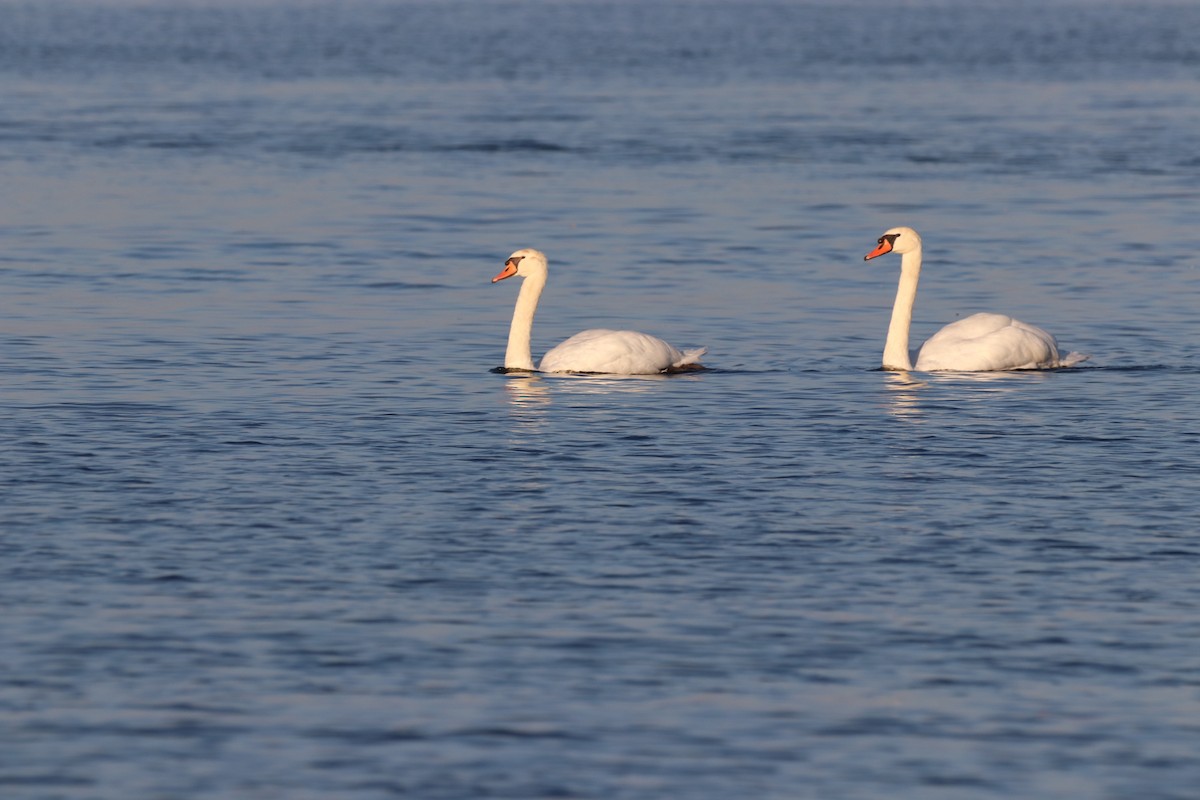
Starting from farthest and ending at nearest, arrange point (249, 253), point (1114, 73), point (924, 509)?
1. point (1114, 73)
2. point (249, 253)
3. point (924, 509)

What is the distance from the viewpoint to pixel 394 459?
726 inches

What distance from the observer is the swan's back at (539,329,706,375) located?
74.5 ft

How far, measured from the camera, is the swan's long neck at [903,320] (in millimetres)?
23359

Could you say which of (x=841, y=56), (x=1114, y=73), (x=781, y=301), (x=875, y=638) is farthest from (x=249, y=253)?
(x=841, y=56)

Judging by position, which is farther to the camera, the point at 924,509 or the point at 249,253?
the point at 249,253

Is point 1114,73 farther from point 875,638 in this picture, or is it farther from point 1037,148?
point 875,638

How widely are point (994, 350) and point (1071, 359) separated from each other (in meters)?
0.84

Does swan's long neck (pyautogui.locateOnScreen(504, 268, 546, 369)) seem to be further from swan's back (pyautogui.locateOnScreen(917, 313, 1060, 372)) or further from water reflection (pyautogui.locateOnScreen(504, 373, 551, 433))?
swan's back (pyautogui.locateOnScreen(917, 313, 1060, 372))

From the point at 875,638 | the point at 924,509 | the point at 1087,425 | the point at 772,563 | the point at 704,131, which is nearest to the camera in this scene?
the point at 875,638

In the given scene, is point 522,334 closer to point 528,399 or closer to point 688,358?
point 688,358

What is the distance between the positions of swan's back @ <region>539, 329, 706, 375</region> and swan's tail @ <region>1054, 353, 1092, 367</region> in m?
3.84

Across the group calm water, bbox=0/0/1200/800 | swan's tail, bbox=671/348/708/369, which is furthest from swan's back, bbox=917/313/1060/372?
swan's tail, bbox=671/348/708/369

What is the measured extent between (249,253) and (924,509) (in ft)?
60.6

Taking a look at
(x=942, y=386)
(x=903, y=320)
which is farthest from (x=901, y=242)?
(x=942, y=386)
